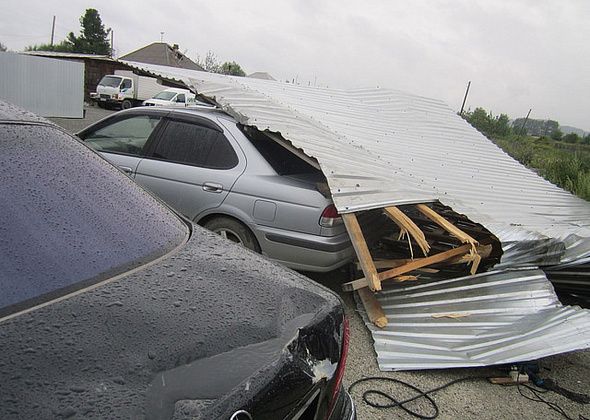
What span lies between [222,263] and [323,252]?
79.5 inches

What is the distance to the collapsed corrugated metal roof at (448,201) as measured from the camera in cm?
334

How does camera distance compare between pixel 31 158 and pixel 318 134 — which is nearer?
pixel 31 158

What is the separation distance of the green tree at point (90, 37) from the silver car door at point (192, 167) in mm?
53012

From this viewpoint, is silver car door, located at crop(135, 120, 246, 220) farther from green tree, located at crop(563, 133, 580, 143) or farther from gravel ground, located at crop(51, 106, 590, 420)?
green tree, located at crop(563, 133, 580, 143)

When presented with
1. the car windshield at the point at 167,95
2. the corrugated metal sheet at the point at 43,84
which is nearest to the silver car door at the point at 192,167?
the corrugated metal sheet at the point at 43,84

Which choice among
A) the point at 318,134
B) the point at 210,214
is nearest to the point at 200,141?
the point at 210,214

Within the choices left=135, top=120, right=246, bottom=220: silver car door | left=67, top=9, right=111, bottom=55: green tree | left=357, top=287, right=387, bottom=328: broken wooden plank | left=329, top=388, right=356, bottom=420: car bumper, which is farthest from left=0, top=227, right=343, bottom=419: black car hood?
left=67, top=9, right=111, bottom=55: green tree

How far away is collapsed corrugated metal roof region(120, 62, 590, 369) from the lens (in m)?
3.34

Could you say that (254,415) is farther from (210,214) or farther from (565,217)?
(565,217)

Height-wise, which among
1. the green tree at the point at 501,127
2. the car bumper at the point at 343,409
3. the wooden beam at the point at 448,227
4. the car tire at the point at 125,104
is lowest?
the car tire at the point at 125,104

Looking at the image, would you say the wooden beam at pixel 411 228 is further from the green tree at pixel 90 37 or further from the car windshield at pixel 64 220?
the green tree at pixel 90 37

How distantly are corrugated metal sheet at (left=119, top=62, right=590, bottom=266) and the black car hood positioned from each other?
1.94 metres

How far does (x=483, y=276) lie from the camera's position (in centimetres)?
375

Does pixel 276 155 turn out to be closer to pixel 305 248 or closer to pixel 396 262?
pixel 305 248
